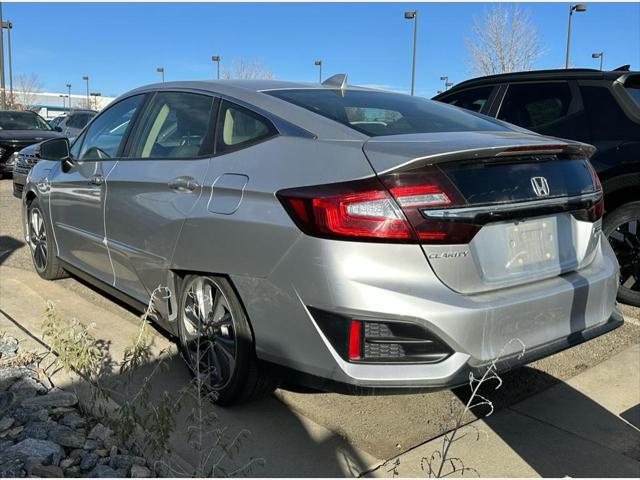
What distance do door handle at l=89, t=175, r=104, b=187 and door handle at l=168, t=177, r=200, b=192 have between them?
0.94 meters

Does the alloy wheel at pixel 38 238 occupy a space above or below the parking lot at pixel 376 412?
above

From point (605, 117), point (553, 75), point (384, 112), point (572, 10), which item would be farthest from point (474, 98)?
point (572, 10)

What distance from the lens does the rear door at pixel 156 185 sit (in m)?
3.13

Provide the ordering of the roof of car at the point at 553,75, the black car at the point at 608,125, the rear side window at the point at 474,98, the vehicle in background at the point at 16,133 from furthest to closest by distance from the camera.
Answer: the vehicle in background at the point at 16,133, the rear side window at the point at 474,98, the roof of car at the point at 553,75, the black car at the point at 608,125

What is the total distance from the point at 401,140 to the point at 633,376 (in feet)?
7.16

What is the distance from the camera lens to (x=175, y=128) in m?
3.53

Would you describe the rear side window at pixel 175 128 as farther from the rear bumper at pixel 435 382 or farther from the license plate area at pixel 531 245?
the license plate area at pixel 531 245

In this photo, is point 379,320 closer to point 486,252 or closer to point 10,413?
point 486,252

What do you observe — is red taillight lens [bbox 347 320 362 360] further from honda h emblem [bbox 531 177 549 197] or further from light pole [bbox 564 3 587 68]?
light pole [bbox 564 3 587 68]

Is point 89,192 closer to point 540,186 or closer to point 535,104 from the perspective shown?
point 540,186

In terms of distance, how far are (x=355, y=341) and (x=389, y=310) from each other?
0.18m

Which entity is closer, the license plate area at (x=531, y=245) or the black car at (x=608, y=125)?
the license plate area at (x=531, y=245)

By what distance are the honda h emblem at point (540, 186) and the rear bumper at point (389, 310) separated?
1.29ft

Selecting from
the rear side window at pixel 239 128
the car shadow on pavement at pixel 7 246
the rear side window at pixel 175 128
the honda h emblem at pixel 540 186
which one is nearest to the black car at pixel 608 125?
the honda h emblem at pixel 540 186
